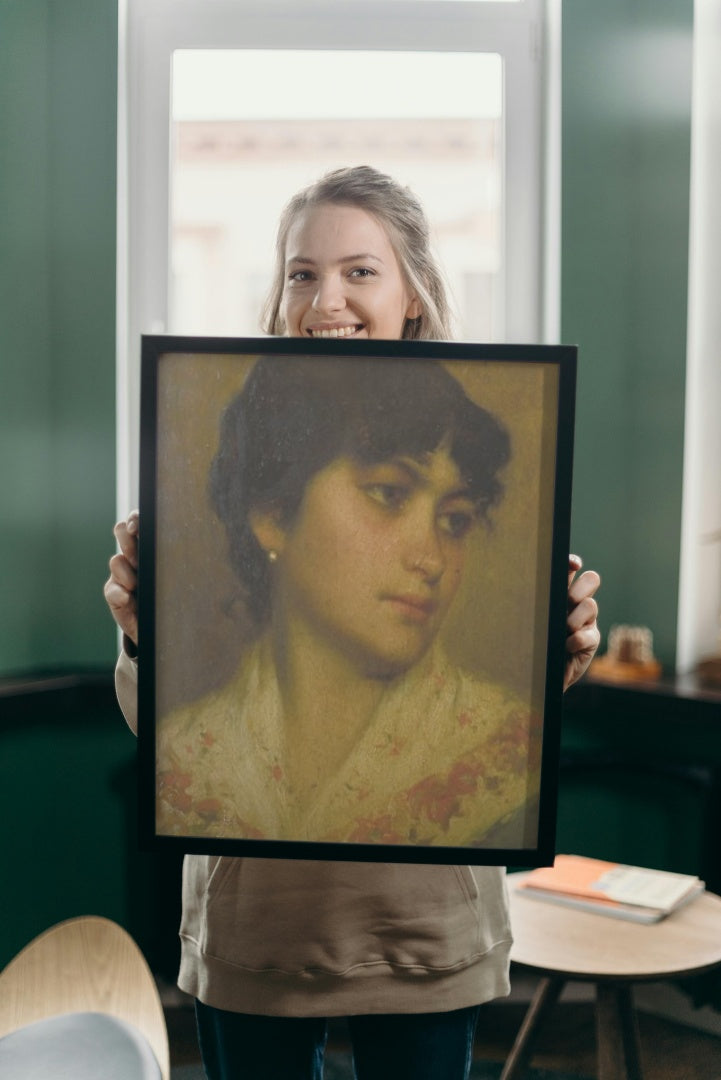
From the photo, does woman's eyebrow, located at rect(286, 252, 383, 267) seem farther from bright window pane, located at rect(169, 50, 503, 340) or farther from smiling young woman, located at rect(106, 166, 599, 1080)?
bright window pane, located at rect(169, 50, 503, 340)

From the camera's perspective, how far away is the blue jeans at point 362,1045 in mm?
1050

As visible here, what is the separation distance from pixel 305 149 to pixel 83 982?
2135 mm

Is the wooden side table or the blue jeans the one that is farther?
the wooden side table

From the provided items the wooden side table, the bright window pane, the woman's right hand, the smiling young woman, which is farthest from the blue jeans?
the bright window pane

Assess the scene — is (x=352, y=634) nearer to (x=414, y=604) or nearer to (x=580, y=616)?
(x=414, y=604)

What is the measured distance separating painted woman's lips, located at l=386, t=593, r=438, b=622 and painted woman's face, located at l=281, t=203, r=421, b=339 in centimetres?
33

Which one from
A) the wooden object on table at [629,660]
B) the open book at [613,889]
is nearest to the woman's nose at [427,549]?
the open book at [613,889]

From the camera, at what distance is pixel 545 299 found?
2.61m

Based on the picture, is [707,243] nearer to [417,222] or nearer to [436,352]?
[417,222]

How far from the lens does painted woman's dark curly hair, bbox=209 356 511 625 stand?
923 millimetres

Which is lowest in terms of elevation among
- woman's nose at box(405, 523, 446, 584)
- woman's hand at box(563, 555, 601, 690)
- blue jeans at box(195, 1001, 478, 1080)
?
blue jeans at box(195, 1001, 478, 1080)

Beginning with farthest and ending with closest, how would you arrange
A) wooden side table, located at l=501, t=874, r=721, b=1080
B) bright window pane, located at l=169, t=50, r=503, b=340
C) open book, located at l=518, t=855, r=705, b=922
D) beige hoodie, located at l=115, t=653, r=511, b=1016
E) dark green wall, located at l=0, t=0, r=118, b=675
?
bright window pane, located at l=169, t=50, r=503, b=340, dark green wall, located at l=0, t=0, r=118, b=675, open book, located at l=518, t=855, r=705, b=922, wooden side table, located at l=501, t=874, r=721, b=1080, beige hoodie, located at l=115, t=653, r=511, b=1016

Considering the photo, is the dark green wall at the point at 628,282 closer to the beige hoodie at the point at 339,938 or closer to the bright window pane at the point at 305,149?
the bright window pane at the point at 305,149

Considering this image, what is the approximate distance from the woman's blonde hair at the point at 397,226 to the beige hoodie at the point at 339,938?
19.9 inches
